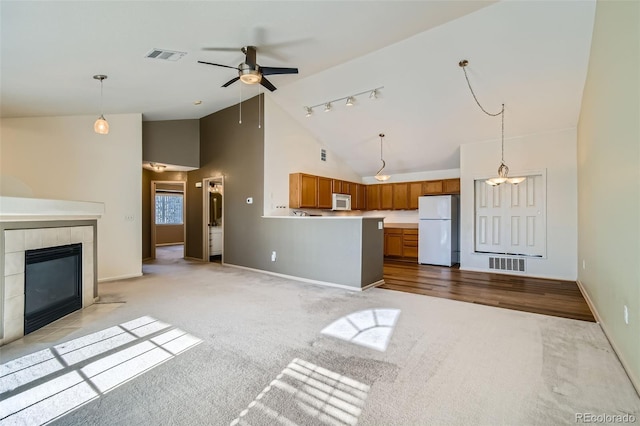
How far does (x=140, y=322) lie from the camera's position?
3.18m

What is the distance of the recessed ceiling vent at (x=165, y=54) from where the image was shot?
3358mm

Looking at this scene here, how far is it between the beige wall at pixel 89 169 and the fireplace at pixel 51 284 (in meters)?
1.74

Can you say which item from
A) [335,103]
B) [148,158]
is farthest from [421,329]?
[148,158]

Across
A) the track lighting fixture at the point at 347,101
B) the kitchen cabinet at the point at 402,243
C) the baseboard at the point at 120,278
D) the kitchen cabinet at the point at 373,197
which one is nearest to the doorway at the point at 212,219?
the baseboard at the point at 120,278

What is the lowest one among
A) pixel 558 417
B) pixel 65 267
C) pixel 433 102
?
pixel 558 417

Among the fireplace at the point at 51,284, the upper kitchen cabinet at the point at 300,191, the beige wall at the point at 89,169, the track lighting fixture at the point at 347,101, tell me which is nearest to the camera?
the fireplace at the point at 51,284

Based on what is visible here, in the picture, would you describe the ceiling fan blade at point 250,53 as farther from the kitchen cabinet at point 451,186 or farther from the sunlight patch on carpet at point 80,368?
the kitchen cabinet at point 451,186

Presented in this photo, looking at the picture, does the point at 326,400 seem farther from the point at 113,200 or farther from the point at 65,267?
the point at 113,200

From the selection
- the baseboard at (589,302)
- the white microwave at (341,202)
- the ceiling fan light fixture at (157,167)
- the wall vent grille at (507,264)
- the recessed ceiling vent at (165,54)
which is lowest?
the baseboard at (589,302)

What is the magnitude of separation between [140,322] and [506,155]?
657 centimetres

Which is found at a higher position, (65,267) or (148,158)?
(148,158)

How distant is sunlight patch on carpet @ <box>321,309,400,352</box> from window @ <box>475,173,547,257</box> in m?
3.70

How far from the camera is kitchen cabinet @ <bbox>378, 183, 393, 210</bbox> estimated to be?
824 centimetres

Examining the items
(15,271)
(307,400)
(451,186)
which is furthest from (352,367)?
(451,186)
